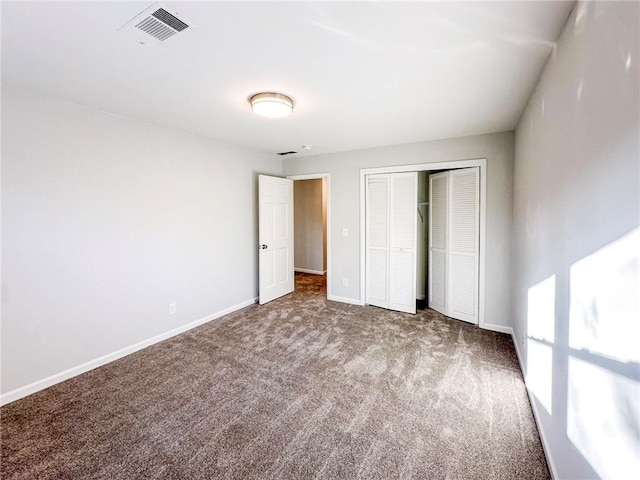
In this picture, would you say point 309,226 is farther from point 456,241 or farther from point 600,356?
point 600,356

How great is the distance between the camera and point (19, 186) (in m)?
2.19

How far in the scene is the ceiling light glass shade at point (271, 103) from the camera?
2266 mm

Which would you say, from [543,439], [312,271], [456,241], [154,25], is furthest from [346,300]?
[154,25]

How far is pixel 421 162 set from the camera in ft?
12.5

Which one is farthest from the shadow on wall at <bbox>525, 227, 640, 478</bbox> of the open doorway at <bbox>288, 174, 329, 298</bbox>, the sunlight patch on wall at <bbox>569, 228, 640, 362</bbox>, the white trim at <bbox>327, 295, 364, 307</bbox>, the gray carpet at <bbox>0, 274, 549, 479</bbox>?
the open doorway at <bbox>288, 174, 329, 298</bbox>

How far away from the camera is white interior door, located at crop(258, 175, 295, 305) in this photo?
435cm

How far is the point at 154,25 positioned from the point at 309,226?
5.52 m

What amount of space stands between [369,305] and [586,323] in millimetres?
3245

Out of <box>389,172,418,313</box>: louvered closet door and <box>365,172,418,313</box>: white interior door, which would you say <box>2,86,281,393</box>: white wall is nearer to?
<box>365,172,418,313</box>: white interior door

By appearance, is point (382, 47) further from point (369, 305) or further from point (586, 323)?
point (369, 305)

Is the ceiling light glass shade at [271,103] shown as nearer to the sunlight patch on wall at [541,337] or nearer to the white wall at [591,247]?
the white wall at [591,247]

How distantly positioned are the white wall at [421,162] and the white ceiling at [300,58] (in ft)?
1.98

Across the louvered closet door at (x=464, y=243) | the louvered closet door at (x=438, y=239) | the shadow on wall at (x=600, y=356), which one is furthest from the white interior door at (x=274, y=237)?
the shadow on wall at (x=600, y=356)

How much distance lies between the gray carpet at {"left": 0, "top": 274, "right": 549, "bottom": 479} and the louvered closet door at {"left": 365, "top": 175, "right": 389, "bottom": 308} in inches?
43.0
